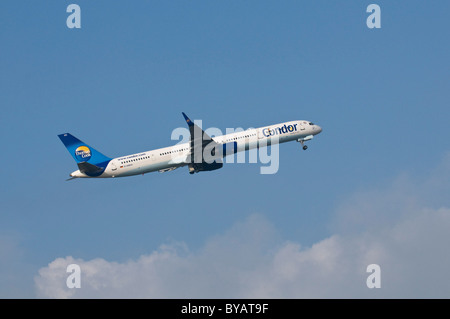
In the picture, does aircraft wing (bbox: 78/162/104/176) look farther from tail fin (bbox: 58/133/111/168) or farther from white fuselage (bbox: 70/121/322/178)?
tail fin (bbox: 58/133/111/168)

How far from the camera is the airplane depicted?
10762 cm

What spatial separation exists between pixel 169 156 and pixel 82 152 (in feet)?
46.2

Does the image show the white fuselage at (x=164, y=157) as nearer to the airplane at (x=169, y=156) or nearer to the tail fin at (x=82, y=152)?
the airplane at (x=169, y=156)

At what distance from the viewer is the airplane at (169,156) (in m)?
108

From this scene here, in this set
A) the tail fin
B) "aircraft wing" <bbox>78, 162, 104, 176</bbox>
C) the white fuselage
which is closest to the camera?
"aircraft wing" <bbox>78, 162, 104, 176</bbox>

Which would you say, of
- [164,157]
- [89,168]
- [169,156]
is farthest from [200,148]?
[89,168]

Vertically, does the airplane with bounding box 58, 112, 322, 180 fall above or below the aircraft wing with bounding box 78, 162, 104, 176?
above

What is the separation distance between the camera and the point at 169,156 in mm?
108375

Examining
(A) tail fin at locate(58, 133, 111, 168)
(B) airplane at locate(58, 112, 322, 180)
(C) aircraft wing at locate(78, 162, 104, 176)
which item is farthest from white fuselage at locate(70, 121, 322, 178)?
(A) tail fin at locate(58, 133, 111, 168)

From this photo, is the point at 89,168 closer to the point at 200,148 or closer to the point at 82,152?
the point at 82,152

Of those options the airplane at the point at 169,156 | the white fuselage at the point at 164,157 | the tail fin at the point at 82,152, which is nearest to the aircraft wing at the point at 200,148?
the airplane at the point at 169,156

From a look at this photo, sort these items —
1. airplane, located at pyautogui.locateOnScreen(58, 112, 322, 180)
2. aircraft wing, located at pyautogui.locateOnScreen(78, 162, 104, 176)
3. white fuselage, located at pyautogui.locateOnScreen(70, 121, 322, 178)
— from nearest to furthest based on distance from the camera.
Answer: aircraft wing, located at pyautogui.locateOnScreen(78, 162, 104, 176) → airplane, located at pyautogui.locateOnScreen(58, 112, 322, 180) → white fuselage, located at pyautogui.locateOnScreen(70, 121, 322, 178)
